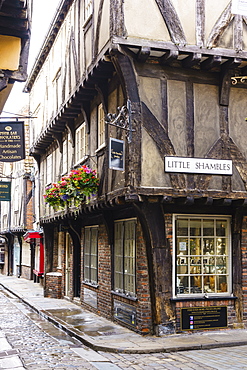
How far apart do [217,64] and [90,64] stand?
3.38m

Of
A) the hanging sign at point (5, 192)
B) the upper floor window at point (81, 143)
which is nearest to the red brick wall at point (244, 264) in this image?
the upper floor window at point (81, 143)

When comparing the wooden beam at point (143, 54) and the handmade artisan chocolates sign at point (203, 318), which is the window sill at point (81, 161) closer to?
the wooden beam at point (143, 54)

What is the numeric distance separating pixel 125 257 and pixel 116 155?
3.07 m

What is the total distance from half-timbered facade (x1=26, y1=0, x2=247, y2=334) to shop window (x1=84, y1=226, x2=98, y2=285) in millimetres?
2154

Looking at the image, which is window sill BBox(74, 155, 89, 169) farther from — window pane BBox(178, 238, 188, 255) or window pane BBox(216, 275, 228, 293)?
window pane BBox(216, 275, 228, 293)

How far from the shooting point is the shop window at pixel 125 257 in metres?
11.5

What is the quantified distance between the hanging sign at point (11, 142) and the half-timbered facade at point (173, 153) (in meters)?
2.05

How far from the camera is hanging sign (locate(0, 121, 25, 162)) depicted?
11.6 m

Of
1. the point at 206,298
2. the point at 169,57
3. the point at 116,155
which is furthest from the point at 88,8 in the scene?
the point at 206,298

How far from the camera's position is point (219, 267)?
11.4 meters

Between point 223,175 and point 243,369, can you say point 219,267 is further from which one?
point 243,369

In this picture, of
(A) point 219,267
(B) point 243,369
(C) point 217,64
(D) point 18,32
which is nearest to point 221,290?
(A) point 219,267

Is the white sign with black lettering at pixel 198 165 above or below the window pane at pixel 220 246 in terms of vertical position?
above

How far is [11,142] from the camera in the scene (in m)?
11.6
